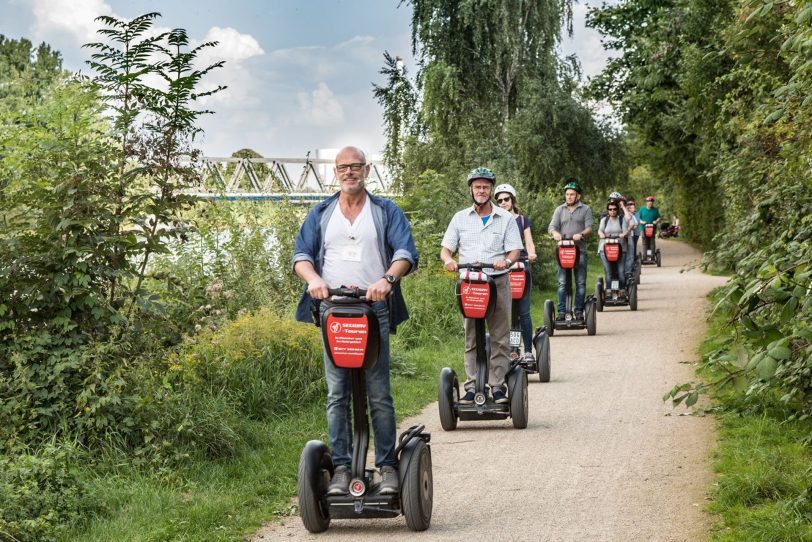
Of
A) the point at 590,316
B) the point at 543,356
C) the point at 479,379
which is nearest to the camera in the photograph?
the point at 479,379

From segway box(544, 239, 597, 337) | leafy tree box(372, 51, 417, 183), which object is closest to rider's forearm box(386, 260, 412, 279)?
segway box(544, 239, 597, 337)

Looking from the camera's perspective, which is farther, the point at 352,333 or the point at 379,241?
the point at 379,241

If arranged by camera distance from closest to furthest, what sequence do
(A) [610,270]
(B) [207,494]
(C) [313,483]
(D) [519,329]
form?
(C) [313,483], (B) [207,494], (D) [519,329], (A) [610,270]

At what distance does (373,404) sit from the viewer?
19.3ft

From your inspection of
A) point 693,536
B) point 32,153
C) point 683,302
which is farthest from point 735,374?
point 683,302

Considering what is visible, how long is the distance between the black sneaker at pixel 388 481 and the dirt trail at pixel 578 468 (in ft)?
0.80

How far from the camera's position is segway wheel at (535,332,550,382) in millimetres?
10922

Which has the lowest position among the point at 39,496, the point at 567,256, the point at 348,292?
the point at 39,496

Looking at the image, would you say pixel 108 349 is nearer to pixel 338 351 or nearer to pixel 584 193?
pixel 338 351

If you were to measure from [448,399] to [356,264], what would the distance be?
2923 mm

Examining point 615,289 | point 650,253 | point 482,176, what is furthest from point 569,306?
point 650,253

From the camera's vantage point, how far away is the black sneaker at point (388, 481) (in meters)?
5.70

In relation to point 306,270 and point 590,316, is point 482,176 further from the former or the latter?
point 590,316

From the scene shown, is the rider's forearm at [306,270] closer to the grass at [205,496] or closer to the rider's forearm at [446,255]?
the grass at [205,496]
